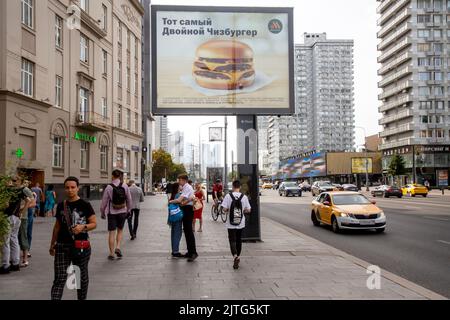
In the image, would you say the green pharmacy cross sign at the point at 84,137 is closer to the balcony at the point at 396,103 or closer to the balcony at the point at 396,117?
the balcony at the point at 396,117

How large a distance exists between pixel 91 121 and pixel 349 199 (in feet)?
73.8

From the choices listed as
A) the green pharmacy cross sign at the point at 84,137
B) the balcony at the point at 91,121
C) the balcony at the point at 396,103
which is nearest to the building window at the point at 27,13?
the balcony at the point at 91,121

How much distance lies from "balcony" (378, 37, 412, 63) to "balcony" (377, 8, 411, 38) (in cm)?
408

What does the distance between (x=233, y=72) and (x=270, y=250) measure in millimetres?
4860

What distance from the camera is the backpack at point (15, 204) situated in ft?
26.7

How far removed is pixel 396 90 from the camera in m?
90.1

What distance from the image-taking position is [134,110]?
4844 centimetres

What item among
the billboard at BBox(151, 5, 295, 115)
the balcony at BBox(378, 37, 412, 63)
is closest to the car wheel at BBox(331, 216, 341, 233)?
the billboard at BBox(151, 5, 295, 115)

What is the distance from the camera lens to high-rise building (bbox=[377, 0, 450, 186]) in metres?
81.1

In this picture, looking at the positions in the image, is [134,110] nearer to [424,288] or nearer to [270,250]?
[270,250]

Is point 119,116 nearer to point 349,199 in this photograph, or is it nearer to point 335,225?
point 349,199

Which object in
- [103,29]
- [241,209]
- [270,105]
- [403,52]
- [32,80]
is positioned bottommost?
[241,209]

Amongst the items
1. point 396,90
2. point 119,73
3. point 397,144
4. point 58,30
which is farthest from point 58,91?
point 396,90
